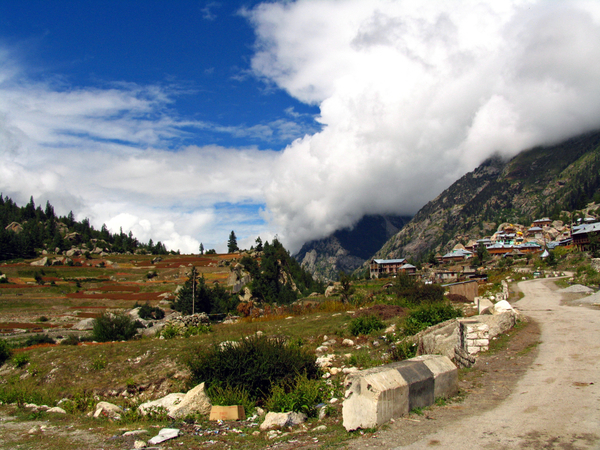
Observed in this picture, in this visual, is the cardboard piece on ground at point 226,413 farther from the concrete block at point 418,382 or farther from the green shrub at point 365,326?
the green shrub at point 365,326

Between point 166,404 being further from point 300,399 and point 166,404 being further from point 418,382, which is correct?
point 418,382

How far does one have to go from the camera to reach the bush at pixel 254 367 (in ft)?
33.1

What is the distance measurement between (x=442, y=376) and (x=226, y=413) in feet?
16.9

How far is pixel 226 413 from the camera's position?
28.5ft

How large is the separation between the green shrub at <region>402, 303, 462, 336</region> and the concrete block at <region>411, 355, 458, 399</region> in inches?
296

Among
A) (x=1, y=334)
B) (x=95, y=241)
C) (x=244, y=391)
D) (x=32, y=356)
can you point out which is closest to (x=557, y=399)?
(x=244, y=391)

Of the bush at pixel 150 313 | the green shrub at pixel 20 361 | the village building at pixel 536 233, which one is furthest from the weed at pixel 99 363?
the village building at pixel 536 233

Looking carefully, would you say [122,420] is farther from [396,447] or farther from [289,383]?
[396,447]

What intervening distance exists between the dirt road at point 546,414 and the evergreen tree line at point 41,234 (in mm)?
148762

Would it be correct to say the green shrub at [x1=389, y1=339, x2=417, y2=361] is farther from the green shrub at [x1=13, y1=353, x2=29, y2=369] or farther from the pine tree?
the pine tree

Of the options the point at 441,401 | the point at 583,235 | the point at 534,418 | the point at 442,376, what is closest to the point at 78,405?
the point at 441,401

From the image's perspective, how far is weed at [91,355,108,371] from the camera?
659 inches

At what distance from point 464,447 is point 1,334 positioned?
5281cm

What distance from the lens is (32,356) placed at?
62.6 ft
